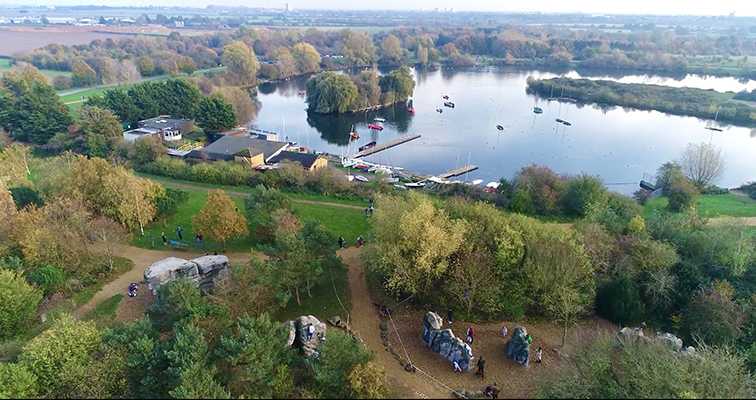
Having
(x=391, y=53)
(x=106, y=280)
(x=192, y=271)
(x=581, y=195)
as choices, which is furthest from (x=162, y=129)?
(x=391, y=53)

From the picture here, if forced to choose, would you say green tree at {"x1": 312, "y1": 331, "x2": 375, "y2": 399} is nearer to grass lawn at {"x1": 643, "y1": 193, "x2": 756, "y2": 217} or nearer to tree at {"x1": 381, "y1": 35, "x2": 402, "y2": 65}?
grass lawn at {"x1": 643, "y1": 193, "x2": 756, "y2": 217}

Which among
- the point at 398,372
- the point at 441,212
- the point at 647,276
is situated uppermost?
the point at 441,212

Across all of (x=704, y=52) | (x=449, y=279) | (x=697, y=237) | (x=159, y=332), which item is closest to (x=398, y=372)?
(x=449, y=279)

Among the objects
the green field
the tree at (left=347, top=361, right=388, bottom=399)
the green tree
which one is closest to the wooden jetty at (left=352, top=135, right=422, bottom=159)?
the green field

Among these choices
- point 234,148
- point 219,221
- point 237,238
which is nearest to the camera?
point 219,221

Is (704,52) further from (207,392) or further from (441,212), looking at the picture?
(207,392)

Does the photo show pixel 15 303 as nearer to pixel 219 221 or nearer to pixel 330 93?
pixel 219 221

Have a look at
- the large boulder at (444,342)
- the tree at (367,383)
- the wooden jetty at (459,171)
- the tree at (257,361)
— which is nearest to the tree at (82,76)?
the wooden jetty at (459,171)
